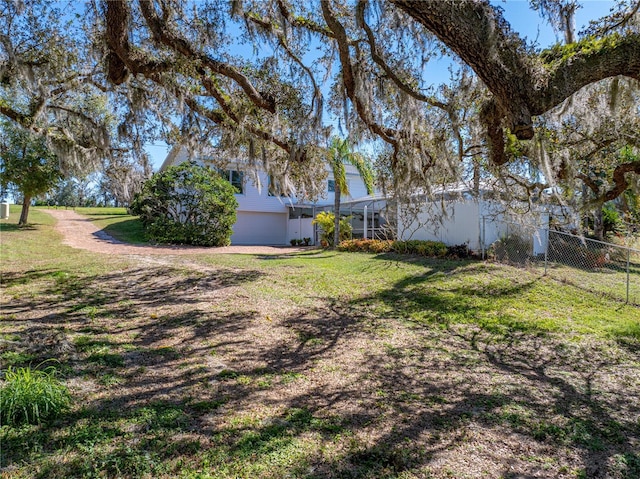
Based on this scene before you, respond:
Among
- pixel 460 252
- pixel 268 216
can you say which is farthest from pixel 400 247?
pixel 268 216

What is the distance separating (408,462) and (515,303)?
A: 5.88 metres

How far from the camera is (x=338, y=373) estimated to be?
4008mm

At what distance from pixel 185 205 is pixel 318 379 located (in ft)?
43.2

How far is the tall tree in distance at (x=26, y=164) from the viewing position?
1496cm

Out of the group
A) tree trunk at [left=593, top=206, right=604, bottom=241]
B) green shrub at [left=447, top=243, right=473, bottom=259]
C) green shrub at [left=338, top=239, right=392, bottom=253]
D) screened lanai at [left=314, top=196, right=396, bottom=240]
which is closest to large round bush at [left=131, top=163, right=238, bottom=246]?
green shrub at [left=338, top=239, right=392, bottom=253]

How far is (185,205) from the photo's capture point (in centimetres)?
1552

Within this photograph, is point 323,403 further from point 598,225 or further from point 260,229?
point 260,229

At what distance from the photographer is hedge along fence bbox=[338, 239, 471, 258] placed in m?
11.9

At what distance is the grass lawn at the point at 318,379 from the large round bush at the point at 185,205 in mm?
7215

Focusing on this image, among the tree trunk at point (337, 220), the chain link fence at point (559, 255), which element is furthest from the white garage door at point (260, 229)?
the chain link fence at point (559, 255)

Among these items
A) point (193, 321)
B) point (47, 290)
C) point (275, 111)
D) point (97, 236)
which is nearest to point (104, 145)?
point (47, 290)

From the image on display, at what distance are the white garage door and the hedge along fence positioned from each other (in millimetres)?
7186

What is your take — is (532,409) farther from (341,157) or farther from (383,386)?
(341,157)

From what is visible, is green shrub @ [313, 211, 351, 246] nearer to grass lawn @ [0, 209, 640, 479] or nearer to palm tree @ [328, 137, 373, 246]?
palm tree @ [328, 137, 373, 246]
